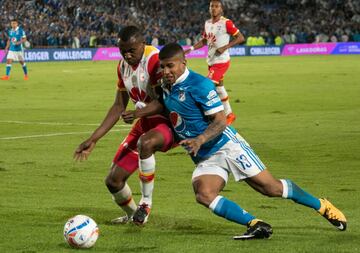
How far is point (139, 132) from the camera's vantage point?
958 cm

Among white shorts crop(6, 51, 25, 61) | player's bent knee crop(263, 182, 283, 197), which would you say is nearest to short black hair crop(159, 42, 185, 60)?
player's bent knee crop(263, 182, 283, 197)

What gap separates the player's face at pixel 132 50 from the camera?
357 inches

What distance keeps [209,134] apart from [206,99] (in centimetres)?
38

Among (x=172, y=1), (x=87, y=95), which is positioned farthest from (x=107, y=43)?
(x=87, y=95)

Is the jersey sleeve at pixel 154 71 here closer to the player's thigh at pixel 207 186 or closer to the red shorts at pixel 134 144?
the red shorts at pixel 134 144

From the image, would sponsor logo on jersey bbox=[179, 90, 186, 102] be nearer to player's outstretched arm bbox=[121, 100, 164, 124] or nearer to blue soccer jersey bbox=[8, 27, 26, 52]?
player's outstretched arm bbox=[121, 100, 164, 124]

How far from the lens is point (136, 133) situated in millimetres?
9602

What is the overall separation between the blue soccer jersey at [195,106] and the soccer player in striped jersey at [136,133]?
494mm

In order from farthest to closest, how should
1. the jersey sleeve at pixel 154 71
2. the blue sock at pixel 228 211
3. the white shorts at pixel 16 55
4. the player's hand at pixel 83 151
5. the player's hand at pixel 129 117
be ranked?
the white shorts at pixel 16 55, the jersey sleeve at pixel 154 71, the player's hand at pixel 83 151, the player's hand at pixel 129 117, the blue sock at pixel 228 211

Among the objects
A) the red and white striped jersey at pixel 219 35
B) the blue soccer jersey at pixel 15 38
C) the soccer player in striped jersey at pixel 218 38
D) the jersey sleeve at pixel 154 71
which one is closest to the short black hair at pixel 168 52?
the jersey sleeve at pixel 154 71

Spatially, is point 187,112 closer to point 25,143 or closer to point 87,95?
point 25,143

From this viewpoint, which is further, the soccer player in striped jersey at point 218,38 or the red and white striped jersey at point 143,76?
the soccer player in striped jersey at point 218,38

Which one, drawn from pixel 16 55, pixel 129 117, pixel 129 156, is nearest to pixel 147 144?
pixel 129 117

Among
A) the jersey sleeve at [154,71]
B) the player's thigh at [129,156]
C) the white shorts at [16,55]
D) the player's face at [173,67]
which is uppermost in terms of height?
the player's face at [173,67]
